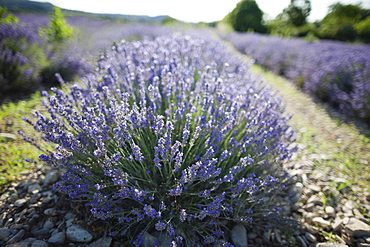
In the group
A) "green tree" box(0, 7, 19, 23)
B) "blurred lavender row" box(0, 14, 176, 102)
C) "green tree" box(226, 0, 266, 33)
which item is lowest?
"green tree" box(226, 0, 266, 33)

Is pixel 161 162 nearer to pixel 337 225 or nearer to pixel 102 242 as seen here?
pixel 102 242

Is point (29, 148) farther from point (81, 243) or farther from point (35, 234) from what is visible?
point (81, 243)

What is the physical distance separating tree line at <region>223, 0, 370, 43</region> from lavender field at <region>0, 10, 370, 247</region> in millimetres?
15165

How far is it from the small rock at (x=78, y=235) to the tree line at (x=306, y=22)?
61.7ft

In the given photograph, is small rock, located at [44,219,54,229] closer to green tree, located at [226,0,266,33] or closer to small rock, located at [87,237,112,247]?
small rock, located at [87,237,112,247]

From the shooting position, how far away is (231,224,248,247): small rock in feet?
5.36

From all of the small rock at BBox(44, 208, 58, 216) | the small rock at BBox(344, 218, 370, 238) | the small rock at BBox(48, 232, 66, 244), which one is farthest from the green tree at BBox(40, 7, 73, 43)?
the small rock at BBox(344, 218, 370, 238)

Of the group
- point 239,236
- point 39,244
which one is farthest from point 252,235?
point 39,244

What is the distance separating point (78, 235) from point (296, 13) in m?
27.6

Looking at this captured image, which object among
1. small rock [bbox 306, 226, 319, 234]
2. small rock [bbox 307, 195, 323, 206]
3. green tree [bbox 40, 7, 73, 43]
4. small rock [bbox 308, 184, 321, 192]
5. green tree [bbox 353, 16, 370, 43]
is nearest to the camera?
small rock [bbox 306, 226, 319, 234]

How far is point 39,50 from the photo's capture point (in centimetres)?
395

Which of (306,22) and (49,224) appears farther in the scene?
(306,22)

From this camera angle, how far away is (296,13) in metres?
22.5

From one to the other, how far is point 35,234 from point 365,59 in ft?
24.7
